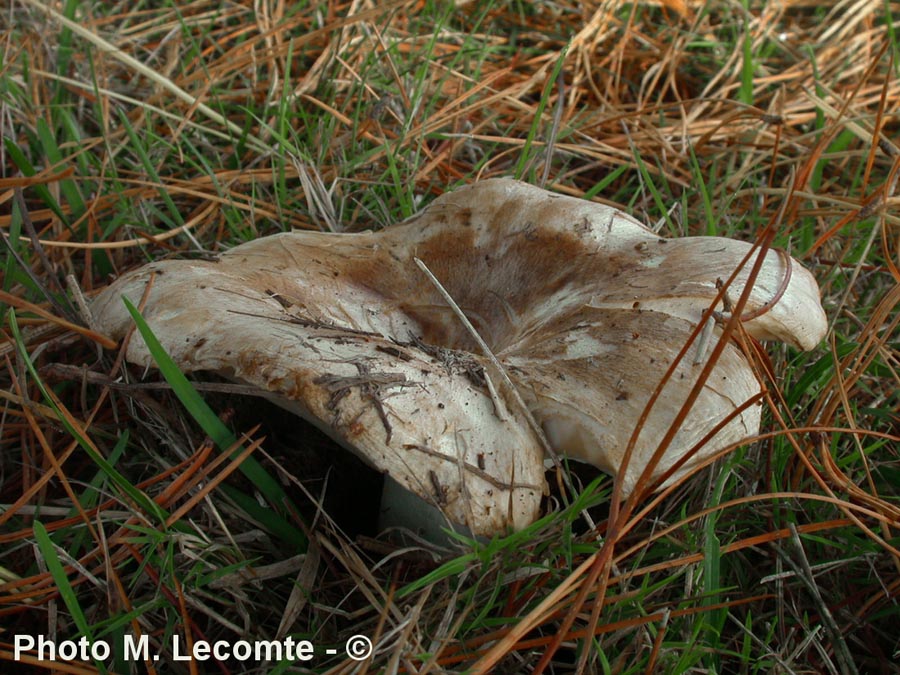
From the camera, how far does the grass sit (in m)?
1.40

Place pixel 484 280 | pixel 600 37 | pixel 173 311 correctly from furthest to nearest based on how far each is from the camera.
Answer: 1. pixel 600 37
2. pixel 484 280
3. pixel 173 311

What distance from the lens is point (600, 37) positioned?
3260 millimetres

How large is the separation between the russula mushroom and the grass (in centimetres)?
12

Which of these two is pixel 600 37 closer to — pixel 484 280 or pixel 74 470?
pixel 484 280

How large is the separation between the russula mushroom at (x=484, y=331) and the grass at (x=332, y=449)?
122 mm

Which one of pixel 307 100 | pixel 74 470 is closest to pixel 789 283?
pixel 74 470

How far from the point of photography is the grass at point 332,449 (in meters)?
1.40

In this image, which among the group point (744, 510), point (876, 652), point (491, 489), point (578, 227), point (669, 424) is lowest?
point (876, 652)

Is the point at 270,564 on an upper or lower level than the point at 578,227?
lower

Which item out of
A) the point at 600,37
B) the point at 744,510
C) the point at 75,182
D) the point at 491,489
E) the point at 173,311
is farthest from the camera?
the point at 600,37

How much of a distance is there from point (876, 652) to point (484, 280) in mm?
1102

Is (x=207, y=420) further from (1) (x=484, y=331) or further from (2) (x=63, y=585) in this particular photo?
(1) (x=484, y=331)

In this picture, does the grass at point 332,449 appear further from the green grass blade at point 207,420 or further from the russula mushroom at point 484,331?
the russula mushroom at point 484,331

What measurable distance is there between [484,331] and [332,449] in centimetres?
45
